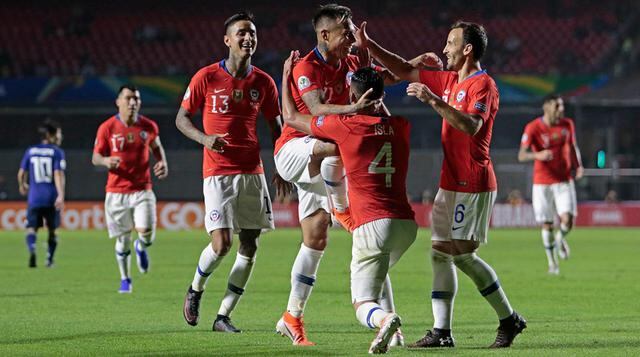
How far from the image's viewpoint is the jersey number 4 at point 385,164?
7539 mm

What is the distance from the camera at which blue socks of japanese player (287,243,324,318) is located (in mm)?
8805

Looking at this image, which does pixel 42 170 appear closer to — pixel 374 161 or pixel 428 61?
pixel 428 61

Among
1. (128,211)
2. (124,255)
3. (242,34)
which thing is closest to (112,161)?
(128,211)

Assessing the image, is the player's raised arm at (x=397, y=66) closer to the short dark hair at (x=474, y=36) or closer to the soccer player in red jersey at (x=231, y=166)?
the short dark hair at (x=474, y=36)

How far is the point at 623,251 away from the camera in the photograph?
75.6 feet

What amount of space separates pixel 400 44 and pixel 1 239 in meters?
18.3

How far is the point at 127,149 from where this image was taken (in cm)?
1485

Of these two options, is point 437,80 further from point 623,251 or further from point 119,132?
point 623,251

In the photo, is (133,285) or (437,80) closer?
(437,80)

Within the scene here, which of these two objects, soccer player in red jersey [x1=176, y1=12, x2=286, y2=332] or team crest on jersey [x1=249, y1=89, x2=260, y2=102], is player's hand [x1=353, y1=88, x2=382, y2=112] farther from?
team crest on jersey [x1=249, y1=89, x2=260, y2=102]

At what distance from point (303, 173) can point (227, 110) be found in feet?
4.94

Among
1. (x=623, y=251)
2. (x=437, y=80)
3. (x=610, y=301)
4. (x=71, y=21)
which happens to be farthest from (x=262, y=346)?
(x=71, y=21)

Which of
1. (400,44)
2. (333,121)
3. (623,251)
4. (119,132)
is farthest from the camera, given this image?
(400,44)

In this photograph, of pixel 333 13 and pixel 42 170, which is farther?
pixel 42 170
